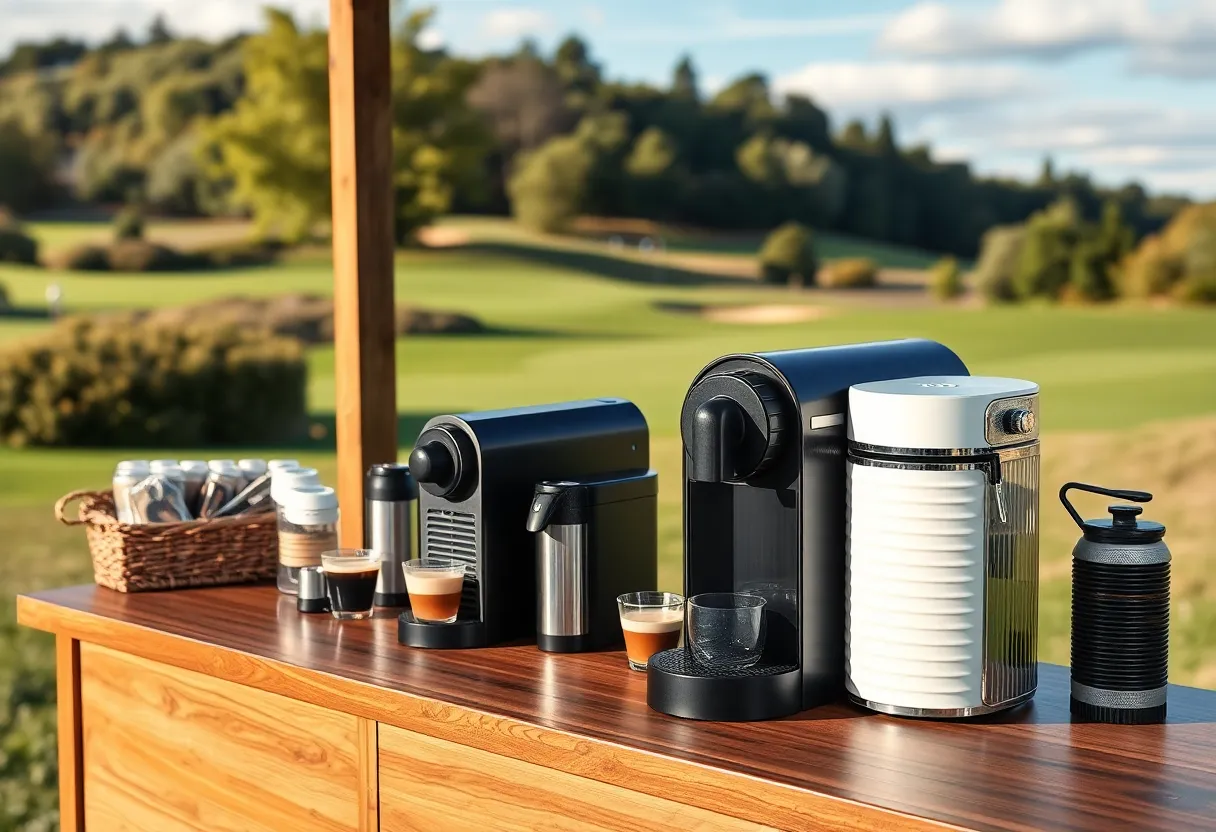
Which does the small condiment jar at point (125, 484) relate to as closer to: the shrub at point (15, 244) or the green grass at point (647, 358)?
the green grass at point (647, 358)

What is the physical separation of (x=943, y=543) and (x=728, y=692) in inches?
12.1

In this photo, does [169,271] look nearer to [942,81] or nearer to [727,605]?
[942,81]

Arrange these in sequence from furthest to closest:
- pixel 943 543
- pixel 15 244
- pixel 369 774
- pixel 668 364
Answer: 1. pixel 668 364
2. pixel 15 244
3. pixel 369 774
4. pixel 943 543

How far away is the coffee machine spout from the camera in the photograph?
165 cm

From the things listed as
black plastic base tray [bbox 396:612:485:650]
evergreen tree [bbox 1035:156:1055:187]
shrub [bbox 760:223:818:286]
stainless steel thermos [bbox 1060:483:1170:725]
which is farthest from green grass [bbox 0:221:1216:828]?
stainless steel thermos [bbox 1060:483:1170:725]

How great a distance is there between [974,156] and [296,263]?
6010mm

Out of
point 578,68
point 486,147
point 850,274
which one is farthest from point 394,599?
point 486,147

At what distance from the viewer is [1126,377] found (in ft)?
38.1

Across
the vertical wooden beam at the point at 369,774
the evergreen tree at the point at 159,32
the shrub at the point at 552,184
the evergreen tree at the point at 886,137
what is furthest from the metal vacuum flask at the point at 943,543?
the evergreen tree at the point at 159,32

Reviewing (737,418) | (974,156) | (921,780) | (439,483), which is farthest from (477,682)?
(974,156)

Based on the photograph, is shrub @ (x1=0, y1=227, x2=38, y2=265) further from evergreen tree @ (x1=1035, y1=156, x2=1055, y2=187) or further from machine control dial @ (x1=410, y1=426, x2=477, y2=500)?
machine control dial @ (x1=410, y1=426, x2=477, y2=500)

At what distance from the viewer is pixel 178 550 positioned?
2.39 meters

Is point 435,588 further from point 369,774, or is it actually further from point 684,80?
point 684,80

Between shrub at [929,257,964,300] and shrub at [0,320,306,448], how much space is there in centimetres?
532
